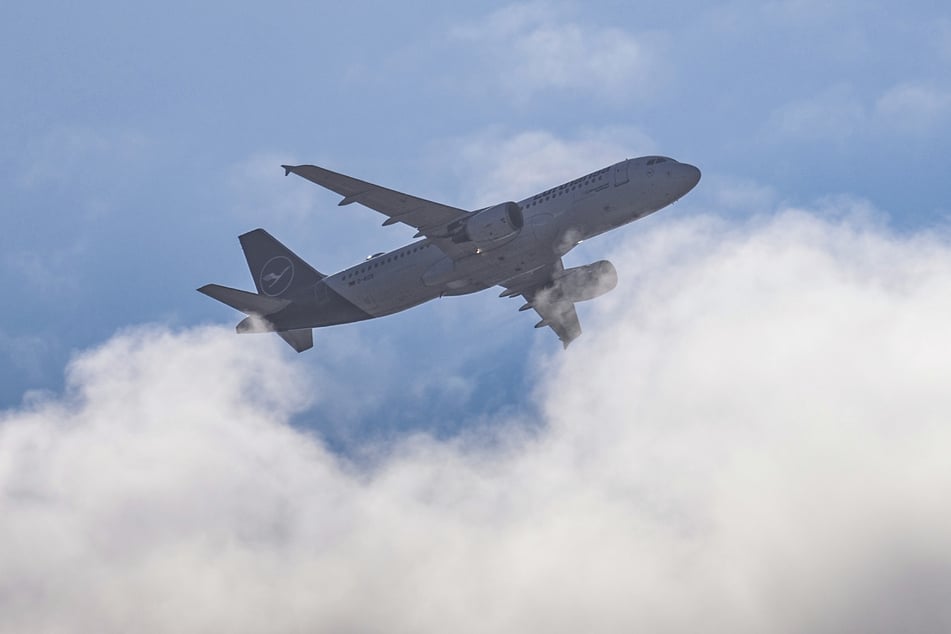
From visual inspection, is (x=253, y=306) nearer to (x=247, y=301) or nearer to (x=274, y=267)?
(x=247, y=301)

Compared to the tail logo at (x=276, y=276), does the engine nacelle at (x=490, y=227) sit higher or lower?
lower

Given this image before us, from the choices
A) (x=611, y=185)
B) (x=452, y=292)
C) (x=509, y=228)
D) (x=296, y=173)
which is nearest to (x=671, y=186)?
(x=611, y=185)

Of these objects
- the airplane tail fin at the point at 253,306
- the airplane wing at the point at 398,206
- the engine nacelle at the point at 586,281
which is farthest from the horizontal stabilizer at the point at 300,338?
the engine nacelle at the point at 586,281

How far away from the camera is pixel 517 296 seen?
94000 mm

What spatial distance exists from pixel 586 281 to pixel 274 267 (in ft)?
74.1

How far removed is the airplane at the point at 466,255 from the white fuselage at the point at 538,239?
62 millimetres

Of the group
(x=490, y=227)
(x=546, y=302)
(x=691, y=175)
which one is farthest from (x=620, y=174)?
(x=546, y=302)

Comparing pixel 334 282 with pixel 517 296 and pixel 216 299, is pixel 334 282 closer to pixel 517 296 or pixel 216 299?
pixel 216 299

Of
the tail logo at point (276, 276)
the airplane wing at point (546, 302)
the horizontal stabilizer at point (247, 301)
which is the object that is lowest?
the airplane wing at point (546, 302)

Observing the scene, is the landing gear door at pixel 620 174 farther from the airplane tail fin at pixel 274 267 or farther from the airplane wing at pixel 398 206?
the airplane tail fin at pixel 274 267

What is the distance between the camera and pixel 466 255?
83.0 m

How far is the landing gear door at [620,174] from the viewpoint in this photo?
265ft

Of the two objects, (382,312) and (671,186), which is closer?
(671,186)

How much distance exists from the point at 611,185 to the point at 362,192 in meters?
15.3
